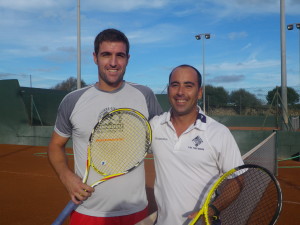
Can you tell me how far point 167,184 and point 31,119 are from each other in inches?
529

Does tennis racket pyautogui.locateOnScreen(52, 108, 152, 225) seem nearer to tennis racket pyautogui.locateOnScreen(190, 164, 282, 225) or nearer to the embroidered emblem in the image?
the embroidered emblem

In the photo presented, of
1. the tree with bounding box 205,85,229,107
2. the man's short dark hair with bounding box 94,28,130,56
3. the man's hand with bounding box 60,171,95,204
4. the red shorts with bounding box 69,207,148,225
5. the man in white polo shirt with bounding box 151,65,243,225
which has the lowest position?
the red shorts with bounding box 69,207,148,225

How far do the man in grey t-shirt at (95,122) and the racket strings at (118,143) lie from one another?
0.07 m

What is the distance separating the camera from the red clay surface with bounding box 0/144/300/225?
184 inches

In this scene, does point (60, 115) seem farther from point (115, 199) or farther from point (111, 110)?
point (115, 199)

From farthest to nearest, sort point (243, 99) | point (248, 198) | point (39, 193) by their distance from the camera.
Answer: point (243, 99)
point (39, 193)
point (248, 198)

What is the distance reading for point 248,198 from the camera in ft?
7.55

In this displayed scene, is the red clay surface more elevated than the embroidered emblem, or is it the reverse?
the embroidered emblem

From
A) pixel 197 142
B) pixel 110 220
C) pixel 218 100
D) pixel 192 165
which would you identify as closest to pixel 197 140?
pixel 197 142

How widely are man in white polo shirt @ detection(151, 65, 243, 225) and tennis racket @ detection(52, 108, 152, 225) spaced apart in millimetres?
233

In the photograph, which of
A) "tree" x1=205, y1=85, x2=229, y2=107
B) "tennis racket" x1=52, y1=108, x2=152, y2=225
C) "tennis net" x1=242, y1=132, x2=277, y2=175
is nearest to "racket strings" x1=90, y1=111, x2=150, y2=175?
"tennis racket" x1=52, y1=108, x2=152, y2=225

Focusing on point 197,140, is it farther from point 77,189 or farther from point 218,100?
point 218,100

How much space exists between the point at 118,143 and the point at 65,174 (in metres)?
A: 0.45

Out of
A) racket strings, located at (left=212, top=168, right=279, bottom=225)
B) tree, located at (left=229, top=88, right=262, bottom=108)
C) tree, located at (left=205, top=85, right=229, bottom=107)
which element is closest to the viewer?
racket strings, located at (left=212, top=168, right=279, bottom=225)
